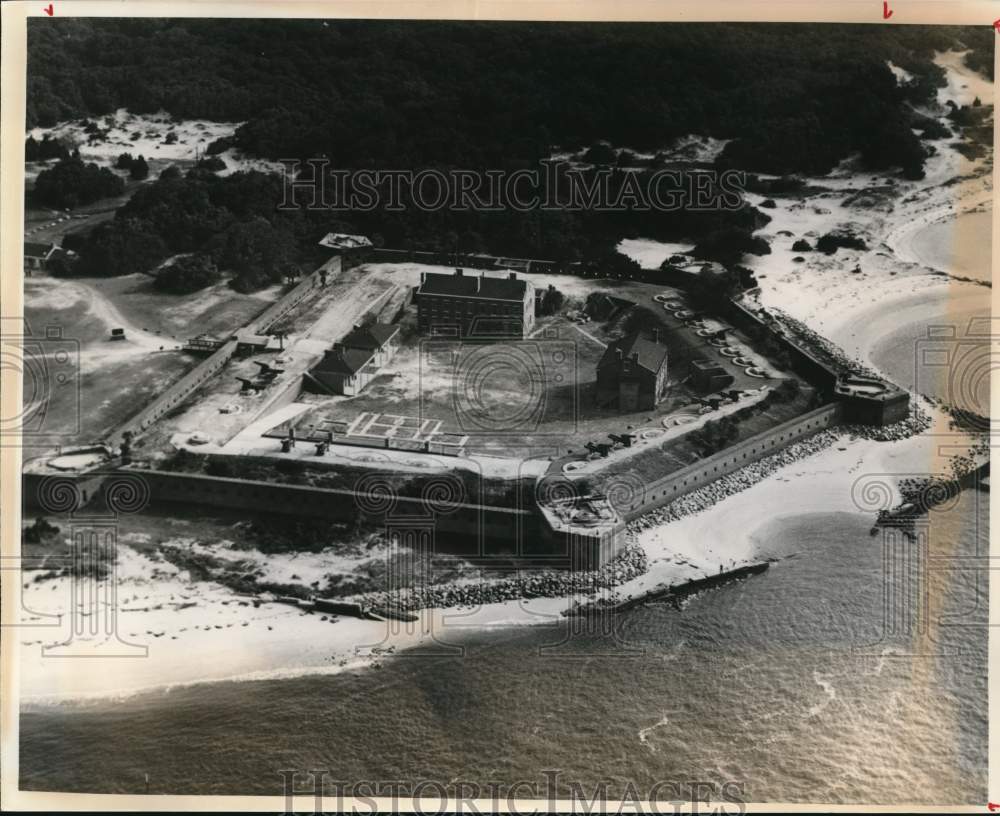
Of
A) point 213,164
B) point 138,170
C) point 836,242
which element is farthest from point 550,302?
point 138,170

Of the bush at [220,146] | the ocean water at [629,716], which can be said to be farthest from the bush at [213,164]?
the ocean water at [629,716]

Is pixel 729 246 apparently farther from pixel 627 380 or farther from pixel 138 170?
pixel 138 170

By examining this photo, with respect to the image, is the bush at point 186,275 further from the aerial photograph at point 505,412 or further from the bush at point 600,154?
the bush at point 600,154

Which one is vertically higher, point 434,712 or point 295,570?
point 295,570

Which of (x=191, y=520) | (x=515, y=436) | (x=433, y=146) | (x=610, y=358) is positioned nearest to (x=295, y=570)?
(x=191, y=520)

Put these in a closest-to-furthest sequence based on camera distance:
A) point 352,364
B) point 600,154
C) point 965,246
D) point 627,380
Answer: point 965,246 → point 627,380 → point 352,364 → point 600,154

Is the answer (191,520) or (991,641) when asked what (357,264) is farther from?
(991,641)
